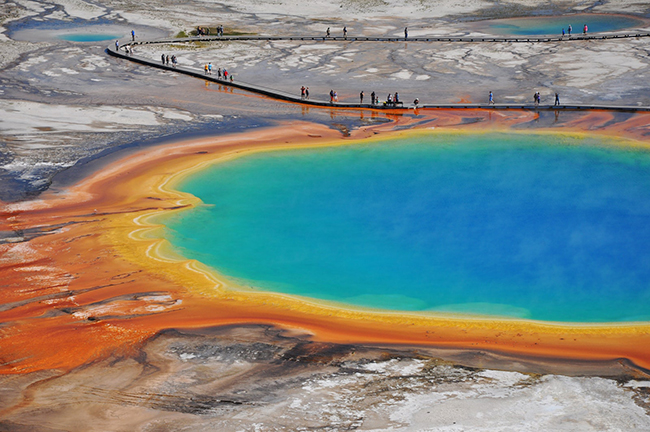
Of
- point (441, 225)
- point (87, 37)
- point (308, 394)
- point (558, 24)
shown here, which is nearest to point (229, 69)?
point (87, 37)

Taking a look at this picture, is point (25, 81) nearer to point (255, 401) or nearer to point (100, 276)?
point (100, 276)

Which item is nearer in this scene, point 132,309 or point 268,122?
point 132,309

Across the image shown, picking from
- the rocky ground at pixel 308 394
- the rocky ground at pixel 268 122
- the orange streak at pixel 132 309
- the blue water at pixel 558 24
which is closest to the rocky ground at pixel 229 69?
the rocky ground at pixel 268 122

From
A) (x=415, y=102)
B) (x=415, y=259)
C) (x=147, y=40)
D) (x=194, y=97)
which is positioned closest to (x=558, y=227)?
(x=415, y=259)

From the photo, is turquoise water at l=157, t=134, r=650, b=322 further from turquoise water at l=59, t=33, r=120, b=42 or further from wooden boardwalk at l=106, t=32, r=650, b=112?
turquoise water at l=59, t=33, r=120, b=42

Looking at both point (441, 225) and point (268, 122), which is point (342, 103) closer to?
point (268, 122)

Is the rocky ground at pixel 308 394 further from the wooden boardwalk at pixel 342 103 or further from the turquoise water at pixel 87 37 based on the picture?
the turquoise water at pixel 87 37
